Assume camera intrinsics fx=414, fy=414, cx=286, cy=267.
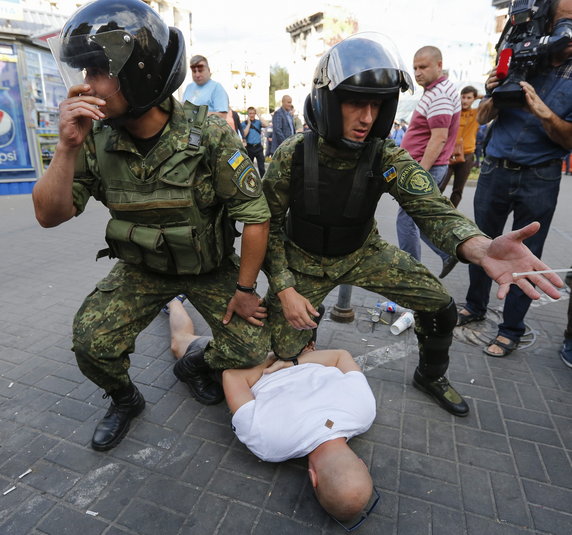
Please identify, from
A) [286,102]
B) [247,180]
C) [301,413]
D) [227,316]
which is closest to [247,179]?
[247,180]

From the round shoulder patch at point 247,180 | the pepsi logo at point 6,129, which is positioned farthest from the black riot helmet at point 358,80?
the pepsi logo at point 6,129

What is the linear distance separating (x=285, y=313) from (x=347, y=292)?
1.35m

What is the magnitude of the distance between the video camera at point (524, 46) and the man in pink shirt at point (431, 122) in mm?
835

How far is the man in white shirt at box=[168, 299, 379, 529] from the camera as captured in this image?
165cm

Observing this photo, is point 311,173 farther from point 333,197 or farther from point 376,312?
point 376,312

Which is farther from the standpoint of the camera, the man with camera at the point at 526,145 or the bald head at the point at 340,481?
the man with camera at the point at 526,145

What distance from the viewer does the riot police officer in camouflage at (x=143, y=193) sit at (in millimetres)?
1731

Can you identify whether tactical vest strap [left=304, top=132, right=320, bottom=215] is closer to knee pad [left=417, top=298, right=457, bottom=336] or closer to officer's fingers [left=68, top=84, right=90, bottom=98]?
knee pad [left=417, top=298, right=457, bottom=336]

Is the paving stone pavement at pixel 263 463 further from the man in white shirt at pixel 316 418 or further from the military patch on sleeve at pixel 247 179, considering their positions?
the military patch on sleeve at pixel 247 179

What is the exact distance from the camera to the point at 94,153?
202 centimetres

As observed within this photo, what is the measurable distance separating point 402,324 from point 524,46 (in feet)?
6.69

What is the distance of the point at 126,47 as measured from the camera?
1.73 meters

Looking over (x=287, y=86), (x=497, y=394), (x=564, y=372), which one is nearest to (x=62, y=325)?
(x=497, y=394)

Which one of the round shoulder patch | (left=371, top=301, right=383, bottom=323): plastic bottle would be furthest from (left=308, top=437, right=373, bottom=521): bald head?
(left=371, top=301, right=383, bottom=323): plastic bottle
